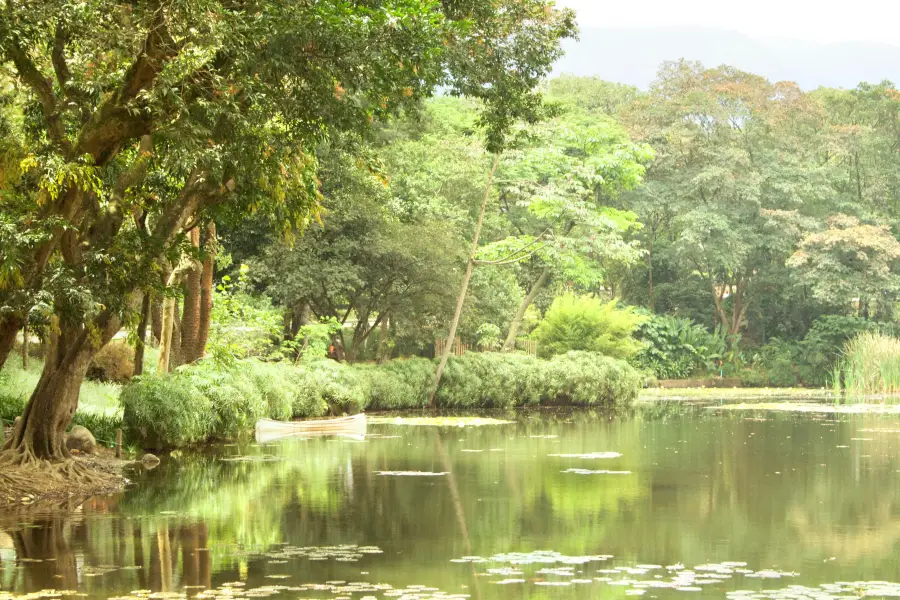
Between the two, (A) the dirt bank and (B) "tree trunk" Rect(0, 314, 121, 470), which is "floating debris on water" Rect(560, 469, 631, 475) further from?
(B) "tree trunk" Rect(0, 314, 121, 470)

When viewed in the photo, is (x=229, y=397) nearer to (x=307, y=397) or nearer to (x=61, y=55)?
(x=307, y=397)

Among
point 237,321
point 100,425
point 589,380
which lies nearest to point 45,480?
point 100,425

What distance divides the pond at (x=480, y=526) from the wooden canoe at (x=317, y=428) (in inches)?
95.0

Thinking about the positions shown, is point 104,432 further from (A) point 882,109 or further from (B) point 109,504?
(A) point 882,109

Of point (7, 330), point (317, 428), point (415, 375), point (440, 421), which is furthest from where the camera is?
point (415, 375)

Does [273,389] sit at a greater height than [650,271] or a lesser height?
lesser

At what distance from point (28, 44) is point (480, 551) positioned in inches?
254

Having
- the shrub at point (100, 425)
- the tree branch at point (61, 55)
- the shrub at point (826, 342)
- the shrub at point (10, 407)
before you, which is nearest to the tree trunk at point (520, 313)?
the shrub at point (826, 342)

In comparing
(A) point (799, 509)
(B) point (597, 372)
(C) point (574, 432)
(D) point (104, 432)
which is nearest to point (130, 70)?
(D) point (104, 432)

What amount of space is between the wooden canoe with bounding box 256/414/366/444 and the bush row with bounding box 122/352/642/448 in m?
0.27

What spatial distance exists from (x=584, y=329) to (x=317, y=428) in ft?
56.6

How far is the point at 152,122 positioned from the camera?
12.8m

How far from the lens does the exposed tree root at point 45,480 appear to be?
13016mm

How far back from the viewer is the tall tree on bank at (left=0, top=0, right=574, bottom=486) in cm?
1162
